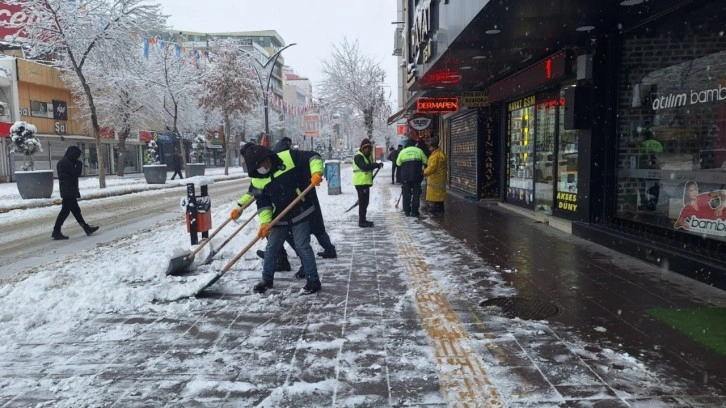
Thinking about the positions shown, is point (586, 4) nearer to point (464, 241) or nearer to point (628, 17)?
point (628, 17)

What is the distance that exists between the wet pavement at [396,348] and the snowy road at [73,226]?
157 inches

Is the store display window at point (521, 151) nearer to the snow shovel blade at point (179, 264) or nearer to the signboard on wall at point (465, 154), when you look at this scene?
the signboard on wall at point (465, 154)

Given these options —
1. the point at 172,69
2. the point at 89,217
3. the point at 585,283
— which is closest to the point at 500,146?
the point at 585,283

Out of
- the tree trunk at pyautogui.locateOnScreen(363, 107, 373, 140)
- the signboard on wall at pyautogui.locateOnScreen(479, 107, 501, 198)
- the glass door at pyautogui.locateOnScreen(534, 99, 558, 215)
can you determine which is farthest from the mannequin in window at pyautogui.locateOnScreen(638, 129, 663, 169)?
the tree trunk at pyautogui.locateOnScreen(363, 107, 373, 140)

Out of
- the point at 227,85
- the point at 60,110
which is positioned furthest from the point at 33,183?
the point at 227,85

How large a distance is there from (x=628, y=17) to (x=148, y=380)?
7339 millimetres

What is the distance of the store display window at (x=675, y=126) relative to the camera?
571 centimetres

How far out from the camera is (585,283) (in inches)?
218

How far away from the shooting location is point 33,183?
1748 cm

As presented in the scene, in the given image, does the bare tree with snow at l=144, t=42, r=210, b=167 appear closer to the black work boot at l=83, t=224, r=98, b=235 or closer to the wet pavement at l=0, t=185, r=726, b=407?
the black work boot at l=83, t=224, r=98, b=235

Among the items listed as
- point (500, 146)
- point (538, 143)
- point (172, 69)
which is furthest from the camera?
point (172, 69)

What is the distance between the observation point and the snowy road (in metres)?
8.24

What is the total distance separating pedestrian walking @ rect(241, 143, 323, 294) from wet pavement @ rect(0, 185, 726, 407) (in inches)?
12.5

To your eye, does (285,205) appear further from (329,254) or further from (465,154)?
(465,154)
